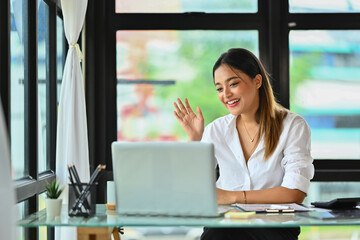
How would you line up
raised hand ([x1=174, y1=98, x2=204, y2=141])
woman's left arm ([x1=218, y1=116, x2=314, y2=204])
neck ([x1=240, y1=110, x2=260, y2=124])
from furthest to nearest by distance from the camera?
raised hand ([x1=174, y1=98, x2=204, y2=141]), neck ([x1=240, y1=110, x2=260, y2=124]), woman's left arm ([x1=218, y1=116, x2=314, y2=204])

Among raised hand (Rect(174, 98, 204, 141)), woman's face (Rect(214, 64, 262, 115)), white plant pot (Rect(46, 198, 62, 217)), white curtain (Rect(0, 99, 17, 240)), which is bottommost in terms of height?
white plant pot (Rect(46, 198, 62, 217))

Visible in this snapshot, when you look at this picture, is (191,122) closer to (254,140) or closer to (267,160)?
(254,140)

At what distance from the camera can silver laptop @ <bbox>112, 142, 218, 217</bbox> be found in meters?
2.24

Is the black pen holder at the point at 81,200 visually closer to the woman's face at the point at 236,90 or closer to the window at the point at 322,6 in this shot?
the woman's face at the point at 236,90

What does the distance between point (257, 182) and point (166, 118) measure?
183cm

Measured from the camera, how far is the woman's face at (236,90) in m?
3.17

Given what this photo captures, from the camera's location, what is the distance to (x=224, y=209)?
8.09 ft

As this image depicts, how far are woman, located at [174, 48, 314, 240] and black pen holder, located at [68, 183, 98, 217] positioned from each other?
2.22 ft

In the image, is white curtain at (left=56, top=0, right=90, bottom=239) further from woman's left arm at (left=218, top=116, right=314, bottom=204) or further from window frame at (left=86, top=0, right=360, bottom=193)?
woman's left arm at (left=218, top=116, right=314, bottom=204)

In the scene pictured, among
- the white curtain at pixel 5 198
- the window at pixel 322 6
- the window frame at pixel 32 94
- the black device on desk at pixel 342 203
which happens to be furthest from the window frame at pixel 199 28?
the white curtain at pixel 5 198

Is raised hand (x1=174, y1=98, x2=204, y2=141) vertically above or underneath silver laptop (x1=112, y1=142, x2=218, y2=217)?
above

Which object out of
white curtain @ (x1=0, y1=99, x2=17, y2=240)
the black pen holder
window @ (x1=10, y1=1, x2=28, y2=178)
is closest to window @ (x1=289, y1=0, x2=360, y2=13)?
window @ (x1=10, y1=1, x2=28, y2=178)

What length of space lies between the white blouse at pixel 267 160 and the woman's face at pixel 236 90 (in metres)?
0.11

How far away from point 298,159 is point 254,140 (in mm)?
307
